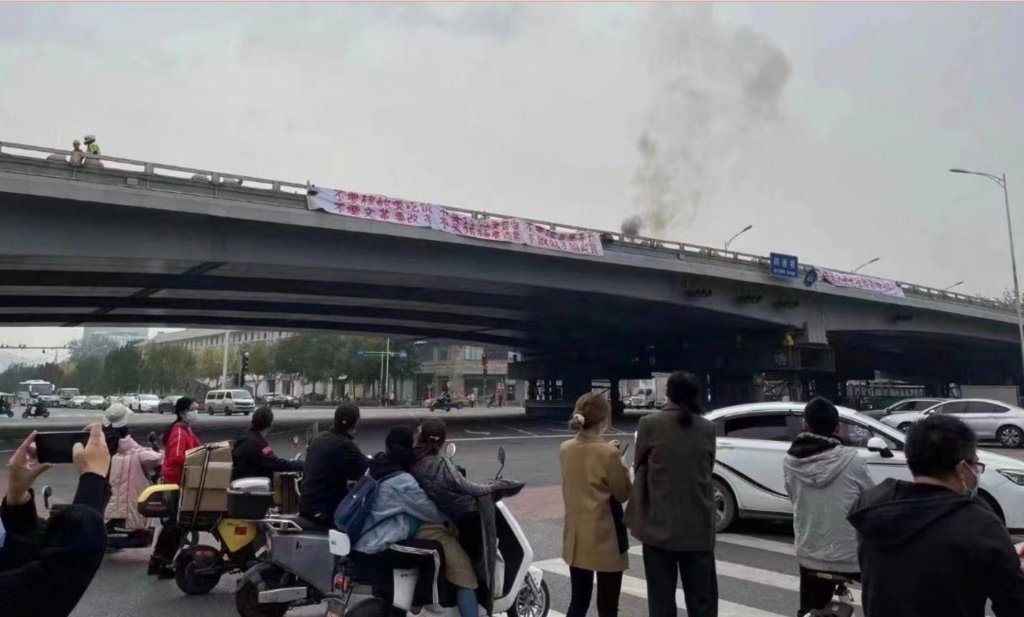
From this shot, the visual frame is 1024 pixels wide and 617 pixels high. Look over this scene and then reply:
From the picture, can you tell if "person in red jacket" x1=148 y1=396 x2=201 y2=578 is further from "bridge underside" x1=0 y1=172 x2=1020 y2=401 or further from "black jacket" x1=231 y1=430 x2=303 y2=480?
"bridge underside" x1=0 y1=172 x2=1020 y2=401

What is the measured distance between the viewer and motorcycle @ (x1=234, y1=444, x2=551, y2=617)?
14.6 feet

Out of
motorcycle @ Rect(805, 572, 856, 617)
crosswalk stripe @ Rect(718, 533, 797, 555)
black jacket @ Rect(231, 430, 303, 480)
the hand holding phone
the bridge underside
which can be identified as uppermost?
the bridge underside

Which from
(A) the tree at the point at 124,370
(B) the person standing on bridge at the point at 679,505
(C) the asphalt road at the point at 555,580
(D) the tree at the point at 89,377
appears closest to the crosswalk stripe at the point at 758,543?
(C) the asphalt road at the point at 555,580

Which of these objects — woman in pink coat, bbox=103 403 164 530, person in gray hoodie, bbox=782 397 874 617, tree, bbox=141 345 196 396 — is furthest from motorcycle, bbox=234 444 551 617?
tree, bbox=141 345 196 396

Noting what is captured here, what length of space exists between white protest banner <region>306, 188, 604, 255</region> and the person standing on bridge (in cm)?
1949

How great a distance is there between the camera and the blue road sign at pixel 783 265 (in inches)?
1296

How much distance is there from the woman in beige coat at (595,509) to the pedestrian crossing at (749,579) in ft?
4.26

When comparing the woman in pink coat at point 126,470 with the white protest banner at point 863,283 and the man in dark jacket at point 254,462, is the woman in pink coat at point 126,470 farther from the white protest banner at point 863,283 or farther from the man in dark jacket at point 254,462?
the white protest banner at point 863,283

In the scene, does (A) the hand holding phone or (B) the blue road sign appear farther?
(B) the blue road sign

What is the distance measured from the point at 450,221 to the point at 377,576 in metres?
20.6

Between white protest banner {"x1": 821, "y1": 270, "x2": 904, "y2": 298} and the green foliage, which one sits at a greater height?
white protest banner {"x1": 821, "y1": 270, "x2": 904, "y2": 298}

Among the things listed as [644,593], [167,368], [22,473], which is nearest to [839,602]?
[644,593]

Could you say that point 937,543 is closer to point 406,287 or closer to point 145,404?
point 406,287

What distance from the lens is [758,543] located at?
8625 mm
